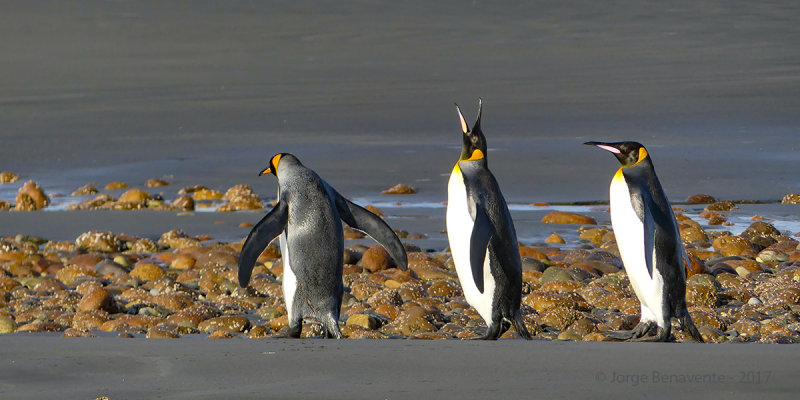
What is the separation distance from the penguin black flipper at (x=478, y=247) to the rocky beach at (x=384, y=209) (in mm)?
296

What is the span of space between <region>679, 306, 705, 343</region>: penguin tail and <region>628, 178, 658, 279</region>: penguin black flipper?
0.21 meters

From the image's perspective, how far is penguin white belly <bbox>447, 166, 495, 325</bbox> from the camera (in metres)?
4.97

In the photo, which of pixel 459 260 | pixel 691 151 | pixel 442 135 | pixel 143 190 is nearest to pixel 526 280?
pixel 459 260

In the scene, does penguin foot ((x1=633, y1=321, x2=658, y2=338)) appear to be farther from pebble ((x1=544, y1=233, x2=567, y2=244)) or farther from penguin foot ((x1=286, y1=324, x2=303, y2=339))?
pebble ((x1=544, y1=233, x2=567, y2=244))

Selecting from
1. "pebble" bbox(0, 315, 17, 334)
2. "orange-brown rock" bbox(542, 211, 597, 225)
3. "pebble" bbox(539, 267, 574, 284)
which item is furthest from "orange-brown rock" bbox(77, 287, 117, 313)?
"orange-brown rock" bbox(542, 211, 597, 225)

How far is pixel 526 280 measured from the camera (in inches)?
256

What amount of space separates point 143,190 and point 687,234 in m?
4.55

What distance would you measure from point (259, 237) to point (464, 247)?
875mm

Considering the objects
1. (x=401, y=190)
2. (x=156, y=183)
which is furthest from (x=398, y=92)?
(x=401, y=190)

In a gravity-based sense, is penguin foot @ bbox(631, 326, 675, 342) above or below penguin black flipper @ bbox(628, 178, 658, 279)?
below

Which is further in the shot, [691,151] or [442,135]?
[442,135]

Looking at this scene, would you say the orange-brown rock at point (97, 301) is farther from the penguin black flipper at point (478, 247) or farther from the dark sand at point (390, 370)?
the penguin black flipper at point (478, 247)

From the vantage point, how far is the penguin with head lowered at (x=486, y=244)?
488 cm

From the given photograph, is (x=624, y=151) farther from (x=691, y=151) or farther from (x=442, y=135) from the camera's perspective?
(x=442, y=135)
